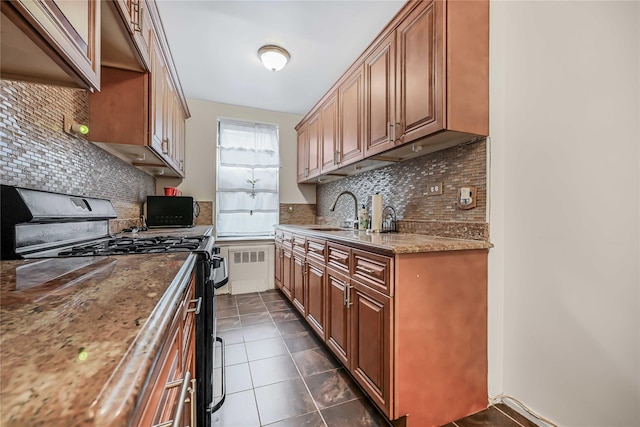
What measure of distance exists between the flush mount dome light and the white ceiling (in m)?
0.05

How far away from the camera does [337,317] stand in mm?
1868

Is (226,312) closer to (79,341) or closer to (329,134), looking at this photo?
(329,134)

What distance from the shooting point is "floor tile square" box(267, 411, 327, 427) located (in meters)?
1.40

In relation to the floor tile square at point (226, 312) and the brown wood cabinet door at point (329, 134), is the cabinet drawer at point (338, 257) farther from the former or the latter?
the floor tile square at point (226, 312)

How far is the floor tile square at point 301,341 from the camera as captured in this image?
2.20 m

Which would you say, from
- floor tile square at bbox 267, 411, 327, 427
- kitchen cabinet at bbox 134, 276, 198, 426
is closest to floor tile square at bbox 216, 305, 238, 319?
floor tile square at bbox 267, 411, 327, 427

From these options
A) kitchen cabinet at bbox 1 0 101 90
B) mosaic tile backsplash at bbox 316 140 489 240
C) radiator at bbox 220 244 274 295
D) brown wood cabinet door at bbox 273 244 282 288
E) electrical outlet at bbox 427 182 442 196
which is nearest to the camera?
kitchen cabinet at bbox 1 0 101 90

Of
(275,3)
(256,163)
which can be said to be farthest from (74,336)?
(256,163)

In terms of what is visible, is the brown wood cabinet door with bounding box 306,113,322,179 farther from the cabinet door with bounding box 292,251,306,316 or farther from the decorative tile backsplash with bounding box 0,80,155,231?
the decorative tile backsplash with bounding box 0,80,155,231

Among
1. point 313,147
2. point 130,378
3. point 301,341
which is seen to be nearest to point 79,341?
point 130,378

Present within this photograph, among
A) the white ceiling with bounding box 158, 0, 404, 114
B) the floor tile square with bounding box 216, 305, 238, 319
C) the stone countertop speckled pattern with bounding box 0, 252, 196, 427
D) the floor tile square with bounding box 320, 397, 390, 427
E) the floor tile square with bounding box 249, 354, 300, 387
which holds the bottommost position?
the floor tile square with bounding box 320, 397, 390, 427

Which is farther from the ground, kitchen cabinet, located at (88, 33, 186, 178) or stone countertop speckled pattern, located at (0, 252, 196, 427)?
kitchen cabinet, located at (88, 33, 186, 178)

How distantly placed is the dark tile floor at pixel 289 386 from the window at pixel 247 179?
4.82ft

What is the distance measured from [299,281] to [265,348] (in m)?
0.71
